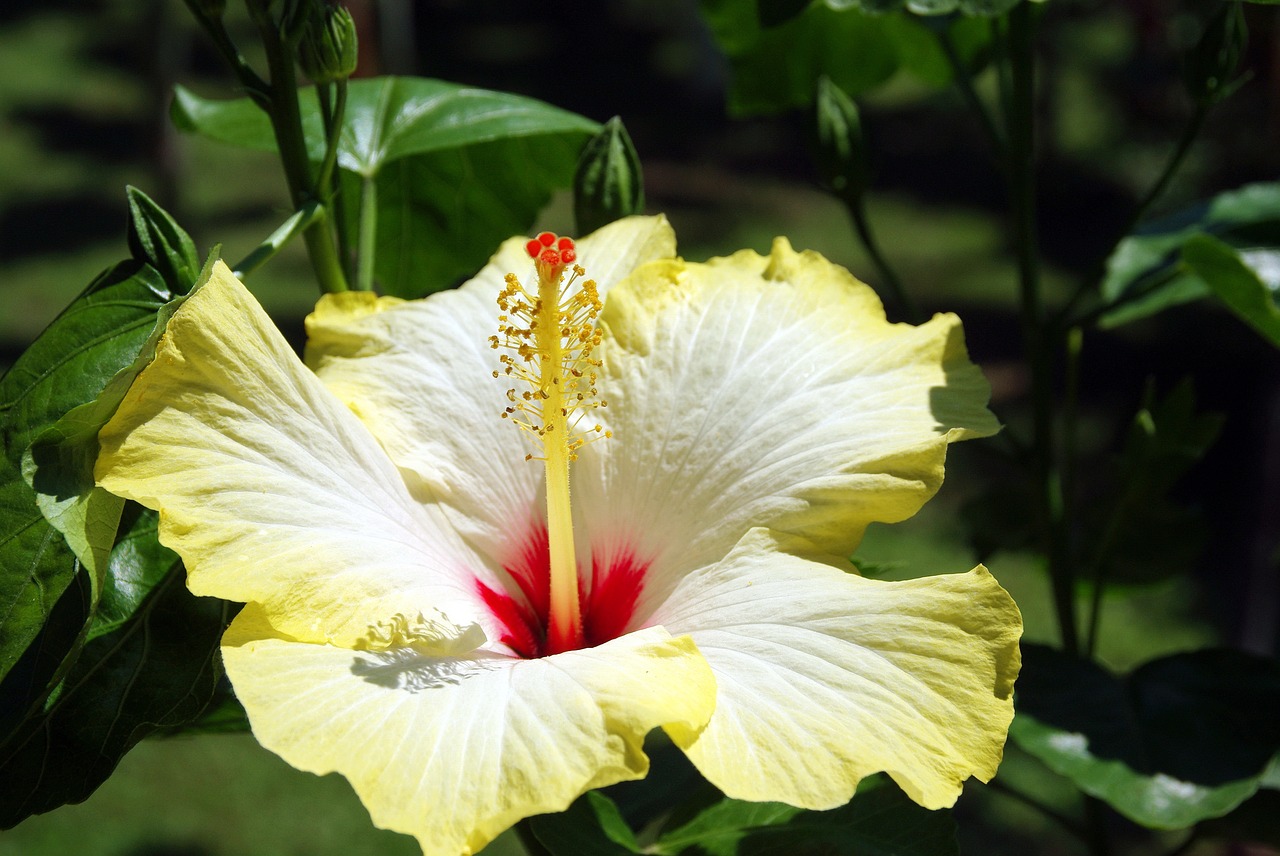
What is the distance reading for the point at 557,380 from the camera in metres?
1.32

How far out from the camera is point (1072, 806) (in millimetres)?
4906

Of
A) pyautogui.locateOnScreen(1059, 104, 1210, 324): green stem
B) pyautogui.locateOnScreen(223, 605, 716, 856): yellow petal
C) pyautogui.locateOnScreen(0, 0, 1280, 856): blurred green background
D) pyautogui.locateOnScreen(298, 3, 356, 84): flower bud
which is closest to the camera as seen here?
pyautogui.locateOnScreen(223, 605, 716, 856): yellow petal

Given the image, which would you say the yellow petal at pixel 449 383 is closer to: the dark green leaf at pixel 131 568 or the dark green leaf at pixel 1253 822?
the dark green leaf at pixel 131 568

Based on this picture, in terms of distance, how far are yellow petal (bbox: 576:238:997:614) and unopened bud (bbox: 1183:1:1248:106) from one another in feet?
1.97

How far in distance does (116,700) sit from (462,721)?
0.34 m

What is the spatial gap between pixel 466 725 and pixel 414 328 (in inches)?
20.0

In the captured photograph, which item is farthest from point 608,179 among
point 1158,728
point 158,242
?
point 1158,728

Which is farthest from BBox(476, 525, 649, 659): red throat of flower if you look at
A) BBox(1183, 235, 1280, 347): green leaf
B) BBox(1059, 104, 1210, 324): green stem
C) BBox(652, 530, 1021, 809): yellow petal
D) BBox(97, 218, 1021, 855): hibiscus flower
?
BBox(1183, 235, 1280, 347): green leaf

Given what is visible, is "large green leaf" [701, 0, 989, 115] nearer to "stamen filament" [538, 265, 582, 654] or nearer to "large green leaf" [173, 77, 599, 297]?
"large green leaf" [173, 77, 599, 297]

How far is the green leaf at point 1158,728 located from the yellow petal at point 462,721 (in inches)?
27.9

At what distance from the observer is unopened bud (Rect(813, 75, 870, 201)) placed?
1.72m

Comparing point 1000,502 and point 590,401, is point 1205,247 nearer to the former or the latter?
point 1000,502

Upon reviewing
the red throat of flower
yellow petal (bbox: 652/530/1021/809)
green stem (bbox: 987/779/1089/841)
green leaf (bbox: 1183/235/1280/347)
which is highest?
green leaf (bbox: 1183/235/1280/347)

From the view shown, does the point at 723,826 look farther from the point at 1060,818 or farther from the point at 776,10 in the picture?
the point at 776,10
